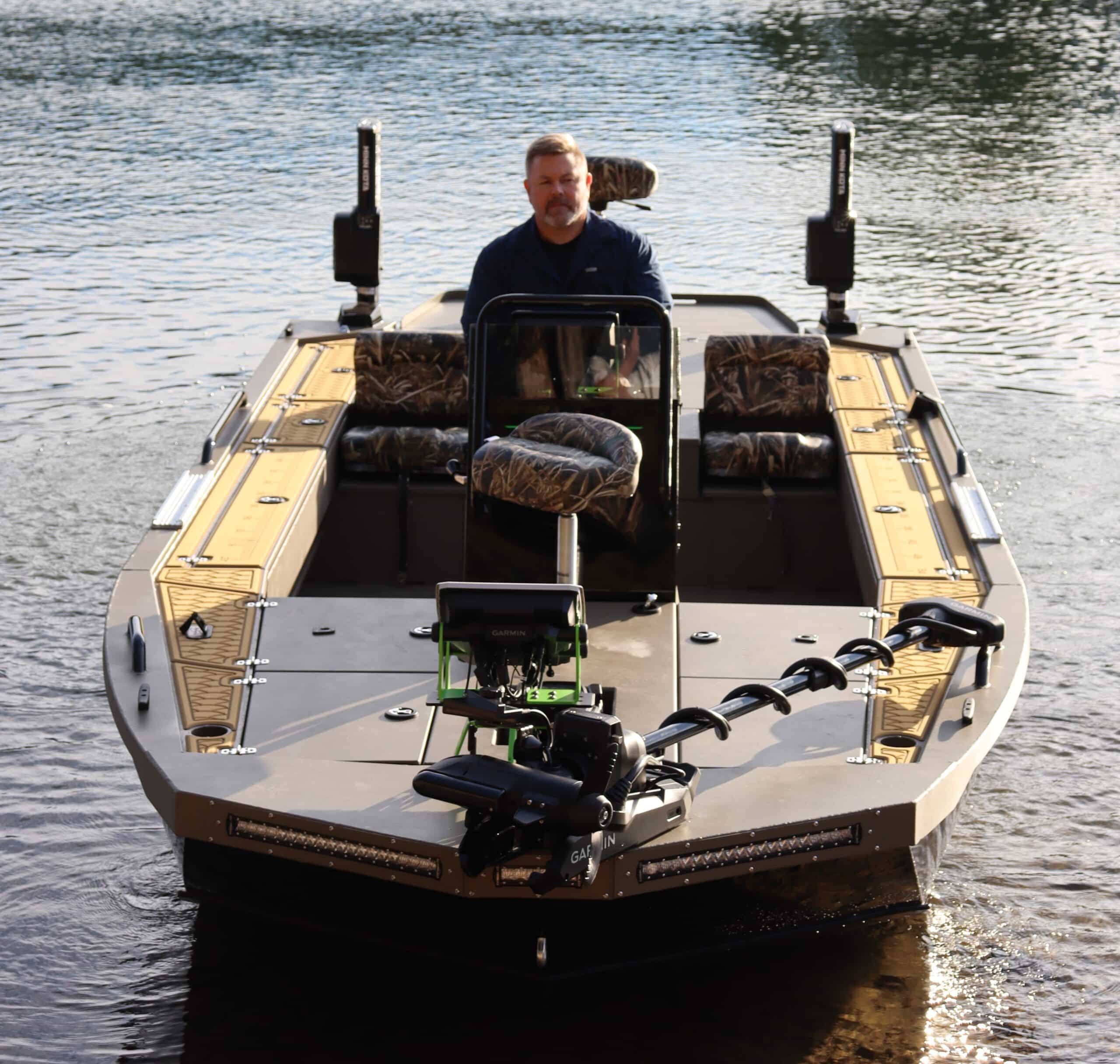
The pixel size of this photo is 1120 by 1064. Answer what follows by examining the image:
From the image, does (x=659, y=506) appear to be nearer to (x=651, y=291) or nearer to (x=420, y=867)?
(x=651, y=291)

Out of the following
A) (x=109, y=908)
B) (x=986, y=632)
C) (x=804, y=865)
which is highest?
(x=986, y=632)

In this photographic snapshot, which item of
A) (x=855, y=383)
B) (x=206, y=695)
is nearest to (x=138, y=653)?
(x=206, y=695)

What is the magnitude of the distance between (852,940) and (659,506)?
1.17m

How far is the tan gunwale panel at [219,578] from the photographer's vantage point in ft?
14.3

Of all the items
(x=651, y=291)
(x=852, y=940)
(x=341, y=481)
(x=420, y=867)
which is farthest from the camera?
(x=341, y=481)

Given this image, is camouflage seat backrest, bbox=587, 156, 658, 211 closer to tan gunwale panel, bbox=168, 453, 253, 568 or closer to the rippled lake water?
the rippled lake water

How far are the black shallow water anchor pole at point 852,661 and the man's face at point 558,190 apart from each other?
1.32 meters

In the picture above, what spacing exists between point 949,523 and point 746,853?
1.88 metres

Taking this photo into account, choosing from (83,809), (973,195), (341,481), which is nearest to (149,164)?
(973,195)

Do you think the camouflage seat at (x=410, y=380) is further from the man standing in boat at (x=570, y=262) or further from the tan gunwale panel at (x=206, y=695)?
the tan gunwale panel at (x=206, y=695)

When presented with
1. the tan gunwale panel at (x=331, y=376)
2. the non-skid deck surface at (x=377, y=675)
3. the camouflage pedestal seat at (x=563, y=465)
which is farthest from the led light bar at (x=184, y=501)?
the camouflage pedestal seat at (x=563, y=465)

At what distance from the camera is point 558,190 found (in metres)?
4.34

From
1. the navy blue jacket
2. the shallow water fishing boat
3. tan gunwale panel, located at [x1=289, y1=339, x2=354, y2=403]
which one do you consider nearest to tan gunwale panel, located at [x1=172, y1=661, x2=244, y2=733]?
the shallow water fishing boat

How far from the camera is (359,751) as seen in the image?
359 cm
